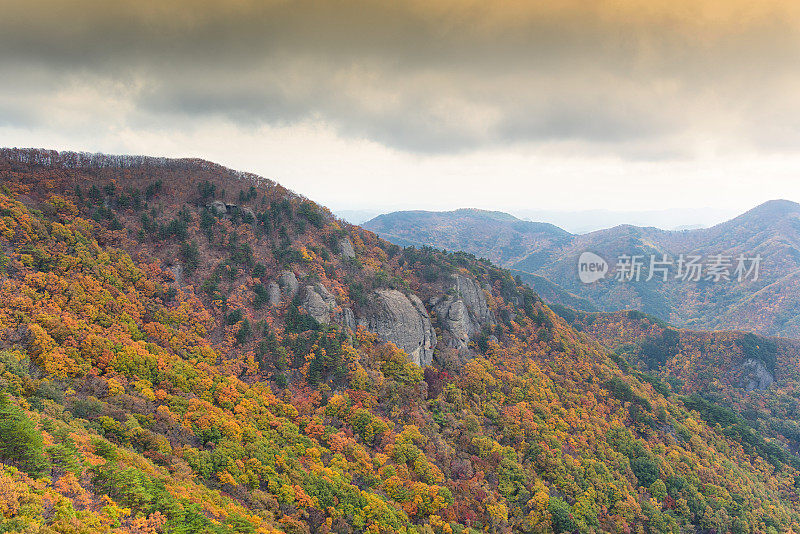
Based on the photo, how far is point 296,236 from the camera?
81.6 meters

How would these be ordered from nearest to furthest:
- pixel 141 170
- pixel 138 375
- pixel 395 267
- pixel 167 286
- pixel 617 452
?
pixel 138 375 < pixel 167 286 < pixel 617 452 < pixel 141 170 < pixel 395 267

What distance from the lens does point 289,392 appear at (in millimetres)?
52000

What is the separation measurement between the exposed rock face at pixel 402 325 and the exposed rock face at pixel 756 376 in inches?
5154

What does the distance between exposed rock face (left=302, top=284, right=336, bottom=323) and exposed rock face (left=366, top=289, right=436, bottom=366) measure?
8.56 metres

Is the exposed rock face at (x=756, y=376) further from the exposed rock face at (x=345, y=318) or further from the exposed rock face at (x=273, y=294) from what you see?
the exposed rock face at (x=273, y=294)

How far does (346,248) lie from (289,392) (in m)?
41.0

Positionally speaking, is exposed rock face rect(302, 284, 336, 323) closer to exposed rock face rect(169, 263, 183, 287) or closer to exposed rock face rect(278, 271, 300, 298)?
exposed rock face rect(278, 271, 300, 298)

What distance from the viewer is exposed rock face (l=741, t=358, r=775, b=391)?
12950cm

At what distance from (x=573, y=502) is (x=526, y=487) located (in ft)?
26.3

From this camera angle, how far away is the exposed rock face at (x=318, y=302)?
6531 cm

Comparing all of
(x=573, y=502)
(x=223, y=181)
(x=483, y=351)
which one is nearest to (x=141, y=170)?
(x=223, y=181)

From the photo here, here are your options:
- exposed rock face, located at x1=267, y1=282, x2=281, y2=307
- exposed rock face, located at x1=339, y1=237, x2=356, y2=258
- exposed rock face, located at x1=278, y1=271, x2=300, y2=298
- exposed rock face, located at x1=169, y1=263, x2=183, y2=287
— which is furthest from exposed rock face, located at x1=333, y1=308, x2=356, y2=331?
exposed rock face, located at x1=169, y1=263, x2=183, y2=287

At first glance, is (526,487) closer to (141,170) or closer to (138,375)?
(138,375)

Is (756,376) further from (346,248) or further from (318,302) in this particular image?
(318,302)
